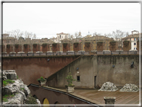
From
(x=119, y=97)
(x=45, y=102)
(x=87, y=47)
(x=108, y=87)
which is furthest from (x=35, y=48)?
(x=119, y=97)

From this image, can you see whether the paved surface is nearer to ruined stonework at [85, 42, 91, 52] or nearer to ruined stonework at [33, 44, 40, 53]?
ruined stonework at [85, 42, 91, 52]

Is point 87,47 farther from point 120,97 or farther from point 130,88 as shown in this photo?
point 120,97

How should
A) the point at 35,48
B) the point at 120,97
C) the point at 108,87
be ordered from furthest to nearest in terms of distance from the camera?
1. the point at 35,48
2. the point at 108,87
3. the point at 120,97

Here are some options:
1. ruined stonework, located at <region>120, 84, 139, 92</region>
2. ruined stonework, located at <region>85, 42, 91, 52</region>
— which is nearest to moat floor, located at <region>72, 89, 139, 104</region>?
ruined stonework, located at <region>120, 84, 139, 92</region>

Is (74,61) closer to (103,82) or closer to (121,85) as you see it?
(103,82)

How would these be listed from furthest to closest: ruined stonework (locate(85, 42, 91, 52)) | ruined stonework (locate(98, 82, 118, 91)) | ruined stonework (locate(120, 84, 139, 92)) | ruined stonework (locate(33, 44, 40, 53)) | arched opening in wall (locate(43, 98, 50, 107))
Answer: ruined stonework (locate(33, 44, 40, 53)) < ruined stonework (locate(85, 42, 91, 52)) < arched opening in wall (locate(43, 98, 50, 107)) < ruined stonework (locate(98, 82, 118, 91)) < ruined stonework (locate(120, 84, 139, 92))

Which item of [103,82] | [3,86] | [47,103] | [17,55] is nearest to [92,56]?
[103,82]

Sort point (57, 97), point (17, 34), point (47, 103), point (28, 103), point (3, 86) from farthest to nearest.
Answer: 1. point (17, 34)
2. point (47, 103)
3. point (57, 97)
4. point (28, 103)
5. point (3, 86)

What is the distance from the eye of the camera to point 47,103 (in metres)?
20.4

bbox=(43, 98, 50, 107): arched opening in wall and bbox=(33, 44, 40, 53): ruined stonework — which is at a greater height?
bbox=(33, 44, 40, 53): ruined stonework

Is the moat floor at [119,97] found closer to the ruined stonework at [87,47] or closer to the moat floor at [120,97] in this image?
the moat floor at [120,97]

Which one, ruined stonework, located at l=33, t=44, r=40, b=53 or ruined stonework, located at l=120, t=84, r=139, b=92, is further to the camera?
ruined stonework, located at l=33, t=44, r=40, b=53

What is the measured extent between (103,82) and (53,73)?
18.2ft

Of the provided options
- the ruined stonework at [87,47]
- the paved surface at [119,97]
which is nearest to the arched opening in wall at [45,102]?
the paved surface at [119,97]
